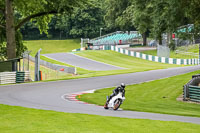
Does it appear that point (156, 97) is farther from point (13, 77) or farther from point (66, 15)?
point (66, 15)

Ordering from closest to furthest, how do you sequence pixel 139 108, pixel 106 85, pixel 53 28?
pixel 139 108 → pixel 106 85 → pixel 53 28

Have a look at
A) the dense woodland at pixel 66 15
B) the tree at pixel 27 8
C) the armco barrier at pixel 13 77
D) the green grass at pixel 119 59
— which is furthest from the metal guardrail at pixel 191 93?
the green grass at pixel 119 59

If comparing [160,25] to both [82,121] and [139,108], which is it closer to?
[139,108]

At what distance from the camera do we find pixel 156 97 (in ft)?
78.9

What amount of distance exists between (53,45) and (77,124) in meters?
89.6

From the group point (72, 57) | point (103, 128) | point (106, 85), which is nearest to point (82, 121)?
point (103, 128)

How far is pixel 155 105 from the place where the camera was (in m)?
20.2

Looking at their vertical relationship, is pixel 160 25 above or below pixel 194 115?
above

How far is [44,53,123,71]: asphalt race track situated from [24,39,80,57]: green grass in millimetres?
31144

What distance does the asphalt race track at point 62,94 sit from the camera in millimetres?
16625

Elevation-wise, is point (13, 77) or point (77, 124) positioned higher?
point (77, 124)

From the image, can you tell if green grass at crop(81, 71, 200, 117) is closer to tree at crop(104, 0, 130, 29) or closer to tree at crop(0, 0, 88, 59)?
tree at crop(0, 0, 88, 59)

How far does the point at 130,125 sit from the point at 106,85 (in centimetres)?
1638

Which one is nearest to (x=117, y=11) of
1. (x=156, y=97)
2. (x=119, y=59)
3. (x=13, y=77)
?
(x=119, y=59)
